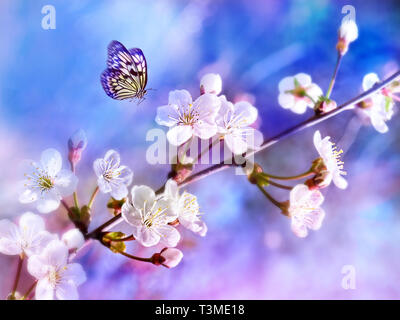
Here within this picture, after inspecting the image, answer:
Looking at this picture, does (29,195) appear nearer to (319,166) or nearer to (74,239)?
(74,239)

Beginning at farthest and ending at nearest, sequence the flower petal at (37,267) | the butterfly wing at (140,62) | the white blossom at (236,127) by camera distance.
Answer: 1. the butterfly wing at (140,62)
2. the white blossom at (236,127)
3. the flower petal at (37,267)

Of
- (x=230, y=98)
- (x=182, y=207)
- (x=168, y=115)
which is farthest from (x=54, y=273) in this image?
(x=230, y=98)

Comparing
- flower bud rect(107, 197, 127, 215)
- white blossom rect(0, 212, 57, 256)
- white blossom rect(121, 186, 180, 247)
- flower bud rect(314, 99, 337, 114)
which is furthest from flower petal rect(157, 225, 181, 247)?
flower bud rect(314, 99, 337, 114)

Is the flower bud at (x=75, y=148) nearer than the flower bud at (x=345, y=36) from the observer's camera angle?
Yes

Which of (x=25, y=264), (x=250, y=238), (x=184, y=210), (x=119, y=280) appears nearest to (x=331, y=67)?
(x=250, y=238)

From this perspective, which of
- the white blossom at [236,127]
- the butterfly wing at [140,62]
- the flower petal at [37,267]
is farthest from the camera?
the butterfly wing at [140,62]

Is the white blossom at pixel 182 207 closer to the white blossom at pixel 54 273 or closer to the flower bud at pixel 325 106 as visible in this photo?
the white blossom at pixel 54 273

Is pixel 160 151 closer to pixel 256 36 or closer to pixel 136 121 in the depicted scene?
pixel 136 121

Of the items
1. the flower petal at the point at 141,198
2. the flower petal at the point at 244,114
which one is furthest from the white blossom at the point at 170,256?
the flower petal at the point at 244,114
